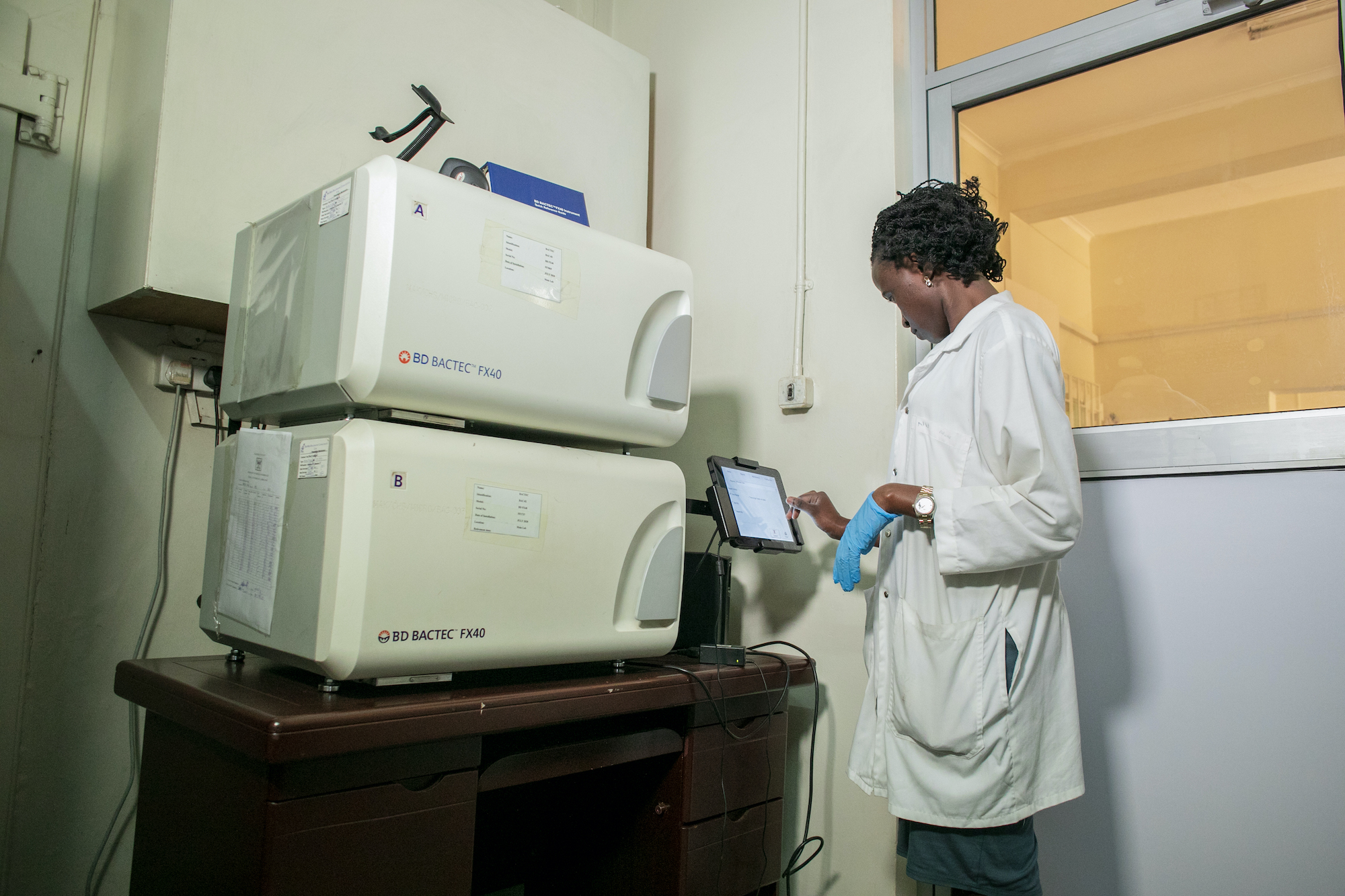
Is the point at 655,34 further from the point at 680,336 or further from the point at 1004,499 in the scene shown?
the point at 1004,499

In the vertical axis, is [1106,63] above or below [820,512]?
above

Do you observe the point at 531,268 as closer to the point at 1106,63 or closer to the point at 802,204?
the point at 802,204

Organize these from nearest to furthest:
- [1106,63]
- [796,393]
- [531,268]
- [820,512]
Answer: [531,268] → [820,512] → [1106,63] → [796,393]

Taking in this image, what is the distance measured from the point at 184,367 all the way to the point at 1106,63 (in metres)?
1.88

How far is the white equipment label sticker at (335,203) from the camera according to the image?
101 cm

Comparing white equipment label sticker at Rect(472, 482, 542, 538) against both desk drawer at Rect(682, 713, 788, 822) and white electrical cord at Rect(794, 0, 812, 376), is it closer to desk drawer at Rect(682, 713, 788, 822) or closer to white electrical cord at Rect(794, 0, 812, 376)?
desk drawer at Rect(682, 713, 788, 822)

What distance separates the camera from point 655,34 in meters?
2.31

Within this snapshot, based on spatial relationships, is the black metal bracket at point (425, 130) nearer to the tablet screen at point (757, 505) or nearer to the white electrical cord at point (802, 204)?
the tablet screen at point (757, 505)

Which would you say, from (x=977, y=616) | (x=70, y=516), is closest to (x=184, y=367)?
(x=70, y=516)

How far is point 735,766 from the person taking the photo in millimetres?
1372

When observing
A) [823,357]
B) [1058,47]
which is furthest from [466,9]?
[1058,47]

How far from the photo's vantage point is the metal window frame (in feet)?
4.33

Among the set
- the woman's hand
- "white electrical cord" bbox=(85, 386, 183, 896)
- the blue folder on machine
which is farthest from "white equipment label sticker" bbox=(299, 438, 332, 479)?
the woman's hand

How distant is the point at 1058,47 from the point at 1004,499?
1081mm
